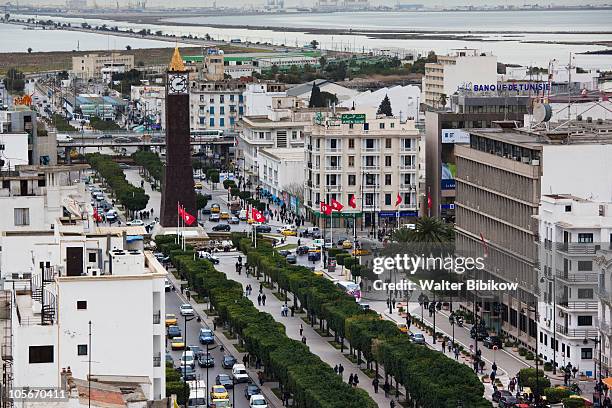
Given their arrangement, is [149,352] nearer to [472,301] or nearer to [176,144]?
[472,301]

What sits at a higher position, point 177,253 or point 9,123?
point 9,123

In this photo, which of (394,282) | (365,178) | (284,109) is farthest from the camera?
(284,109)

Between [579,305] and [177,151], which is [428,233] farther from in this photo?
[177,151]

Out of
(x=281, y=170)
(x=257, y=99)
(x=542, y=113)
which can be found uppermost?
(x=542, y=113)

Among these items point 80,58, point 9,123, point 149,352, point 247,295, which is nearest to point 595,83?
point 247,295

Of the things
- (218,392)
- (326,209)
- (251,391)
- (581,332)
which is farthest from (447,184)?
(218,392)

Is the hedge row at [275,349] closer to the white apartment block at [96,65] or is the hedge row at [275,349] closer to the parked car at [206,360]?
the parked car at [206,360]

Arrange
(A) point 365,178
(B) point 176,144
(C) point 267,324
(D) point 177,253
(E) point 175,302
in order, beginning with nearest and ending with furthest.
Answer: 1. (C) point 267,324
2. (E) point 175,302
3. (D) point 177,253
4. (B) point 176,144
5. (A) point 365,178
